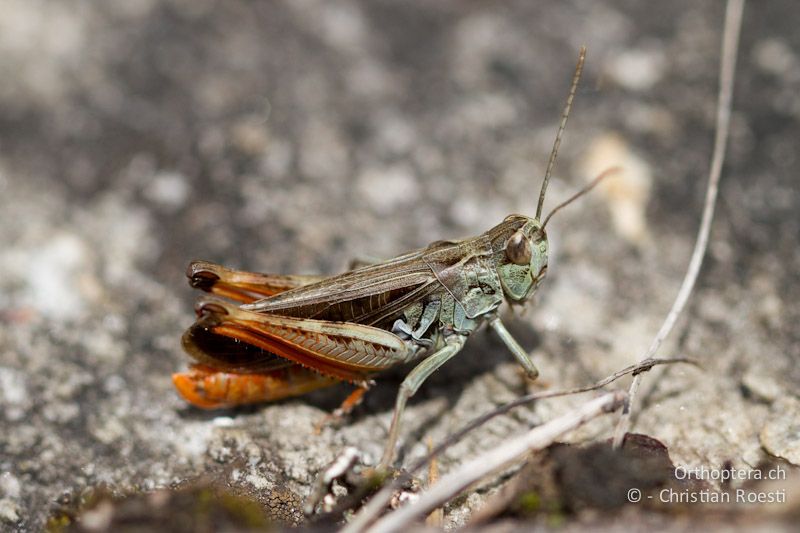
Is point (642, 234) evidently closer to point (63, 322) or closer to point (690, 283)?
point (690, 283)

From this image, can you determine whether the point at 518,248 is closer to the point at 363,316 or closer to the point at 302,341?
the point at 363,316

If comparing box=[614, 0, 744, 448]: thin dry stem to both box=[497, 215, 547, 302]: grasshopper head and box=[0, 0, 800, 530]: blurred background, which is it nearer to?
box=[0, 0, 800, 530]: blurred background

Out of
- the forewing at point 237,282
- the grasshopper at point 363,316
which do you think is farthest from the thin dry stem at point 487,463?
the forewing at point 237,282

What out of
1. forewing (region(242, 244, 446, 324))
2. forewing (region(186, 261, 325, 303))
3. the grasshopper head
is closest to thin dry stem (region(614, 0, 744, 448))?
the grasshopper head

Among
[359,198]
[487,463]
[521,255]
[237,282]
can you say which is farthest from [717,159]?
[237,282]

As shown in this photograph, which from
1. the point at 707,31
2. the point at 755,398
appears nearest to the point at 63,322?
the point at 755,398

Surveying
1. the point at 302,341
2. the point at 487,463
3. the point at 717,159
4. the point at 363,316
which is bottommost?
the point at 487,463
